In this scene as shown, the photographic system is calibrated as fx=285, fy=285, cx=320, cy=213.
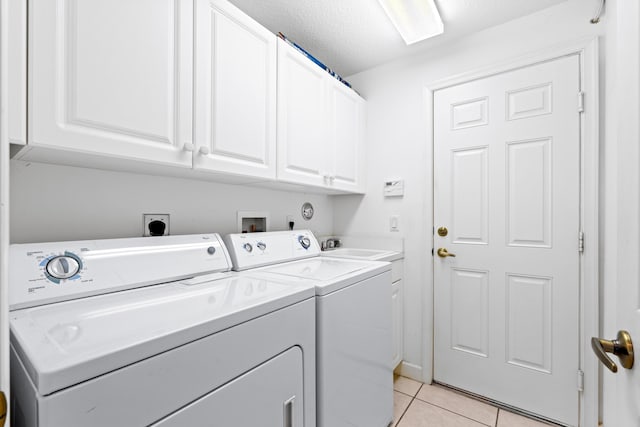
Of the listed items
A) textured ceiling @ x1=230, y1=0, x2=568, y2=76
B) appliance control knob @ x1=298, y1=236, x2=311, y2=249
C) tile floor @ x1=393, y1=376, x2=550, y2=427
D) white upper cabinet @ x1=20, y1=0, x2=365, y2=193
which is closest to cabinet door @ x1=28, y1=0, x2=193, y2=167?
white upper cabinet @ x1=20, y1=0, x2=365, y2=193

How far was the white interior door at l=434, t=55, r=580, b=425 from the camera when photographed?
1.68m

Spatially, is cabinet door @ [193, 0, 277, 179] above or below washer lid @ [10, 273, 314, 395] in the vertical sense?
above

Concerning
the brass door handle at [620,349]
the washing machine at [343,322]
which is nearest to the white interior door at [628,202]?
the brass door handle at [620,349]

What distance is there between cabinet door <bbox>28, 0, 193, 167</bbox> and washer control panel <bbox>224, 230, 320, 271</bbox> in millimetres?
495

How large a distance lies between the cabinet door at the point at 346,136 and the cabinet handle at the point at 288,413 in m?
1.36

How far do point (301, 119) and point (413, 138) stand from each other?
0.96 metres

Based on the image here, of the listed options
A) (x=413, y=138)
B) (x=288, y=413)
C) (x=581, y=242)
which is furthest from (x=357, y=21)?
(x=288, y=413)

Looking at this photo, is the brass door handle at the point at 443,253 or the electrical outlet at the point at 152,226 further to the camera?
the brass door handle at the point at 443,253

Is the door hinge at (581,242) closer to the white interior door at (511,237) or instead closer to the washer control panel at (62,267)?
the white interior door at (511,237)

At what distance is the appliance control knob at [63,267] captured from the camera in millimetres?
909

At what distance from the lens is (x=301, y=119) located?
1.76 m

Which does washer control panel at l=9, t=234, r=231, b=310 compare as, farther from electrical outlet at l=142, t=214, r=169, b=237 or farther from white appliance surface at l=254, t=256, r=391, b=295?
white appliance surface at l=254, t=256, r=391, b=295

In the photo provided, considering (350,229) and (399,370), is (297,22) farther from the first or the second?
(399,370)

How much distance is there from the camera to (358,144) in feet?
7.73
